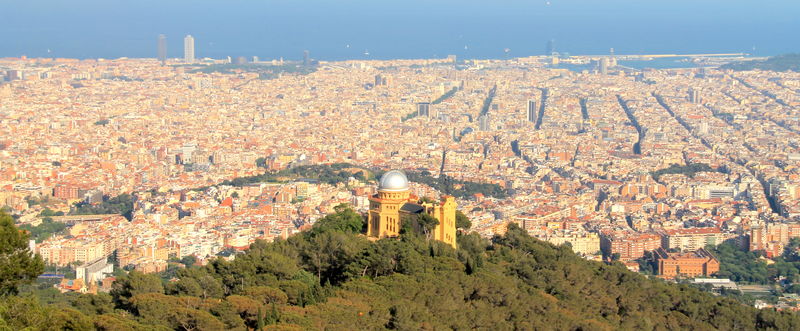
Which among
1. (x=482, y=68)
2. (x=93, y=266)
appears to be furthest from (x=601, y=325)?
(x=482, y=68)

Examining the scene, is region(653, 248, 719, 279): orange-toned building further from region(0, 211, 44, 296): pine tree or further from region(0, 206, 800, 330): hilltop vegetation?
region(0, 211, 44, 296): pine tree

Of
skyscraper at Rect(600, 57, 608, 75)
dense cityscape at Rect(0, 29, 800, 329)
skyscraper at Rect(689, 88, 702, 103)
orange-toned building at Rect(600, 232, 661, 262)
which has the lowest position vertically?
orange-toned building at Rect(600, 232, 661, 262)

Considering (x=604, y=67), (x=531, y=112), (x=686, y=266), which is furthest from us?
(x=604, y=67)

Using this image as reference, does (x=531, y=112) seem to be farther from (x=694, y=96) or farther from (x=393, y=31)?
(x=393, y=31)

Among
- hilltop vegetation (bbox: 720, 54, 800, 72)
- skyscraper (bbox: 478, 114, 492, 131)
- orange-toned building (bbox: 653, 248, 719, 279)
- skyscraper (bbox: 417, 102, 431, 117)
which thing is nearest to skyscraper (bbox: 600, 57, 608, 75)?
hilltop vegetation (bbox: 720, 54, 800, 72)

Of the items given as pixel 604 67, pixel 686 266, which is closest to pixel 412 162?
pixel 686 266

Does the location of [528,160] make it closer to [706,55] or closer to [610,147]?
[610,147]
